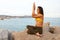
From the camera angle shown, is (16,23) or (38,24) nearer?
(38,24)

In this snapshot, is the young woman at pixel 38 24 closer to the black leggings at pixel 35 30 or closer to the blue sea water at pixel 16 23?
the black leggings at pixel 35 30

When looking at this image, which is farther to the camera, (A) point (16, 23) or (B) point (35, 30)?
(A) point (16, 23)

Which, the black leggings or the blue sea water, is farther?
the blue sea water

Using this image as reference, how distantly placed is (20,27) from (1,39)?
4.48 ft

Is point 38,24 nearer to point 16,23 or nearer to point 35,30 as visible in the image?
point 35,30

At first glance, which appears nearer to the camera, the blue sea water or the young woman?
the young woman

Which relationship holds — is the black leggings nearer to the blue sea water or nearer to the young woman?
the young woman

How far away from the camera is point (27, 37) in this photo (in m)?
3.04

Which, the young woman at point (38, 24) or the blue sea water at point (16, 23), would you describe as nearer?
the young woman at point (38, 24)

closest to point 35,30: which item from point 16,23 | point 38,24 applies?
point 38,24

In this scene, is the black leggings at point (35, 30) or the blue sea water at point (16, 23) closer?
the black leggings at point (35, 30)

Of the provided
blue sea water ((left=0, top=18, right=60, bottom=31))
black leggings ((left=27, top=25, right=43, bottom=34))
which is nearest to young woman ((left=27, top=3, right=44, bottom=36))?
black leggings ((left=27, top=25, right=43, bottom=34))

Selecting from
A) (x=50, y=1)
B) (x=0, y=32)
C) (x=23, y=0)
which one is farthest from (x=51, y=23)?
(x=0, y=32)

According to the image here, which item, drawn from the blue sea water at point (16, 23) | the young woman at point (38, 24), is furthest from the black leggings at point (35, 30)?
the blue sea water at point (16, 23)
